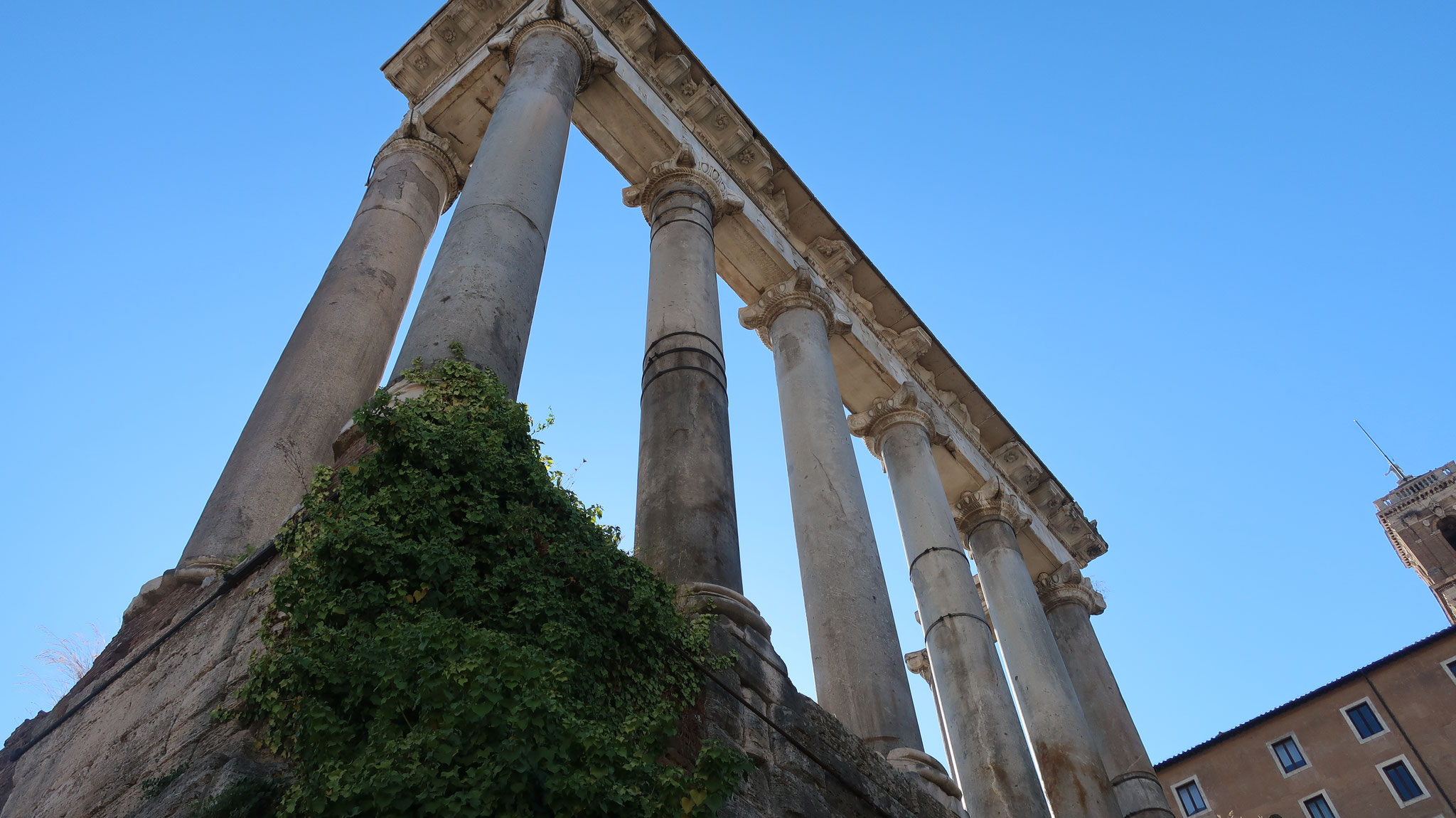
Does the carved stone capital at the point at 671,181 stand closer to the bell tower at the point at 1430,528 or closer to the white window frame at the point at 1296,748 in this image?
the white window frame at the point at 1296,748

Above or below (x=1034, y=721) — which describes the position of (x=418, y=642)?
below

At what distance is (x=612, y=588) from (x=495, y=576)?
1.14m

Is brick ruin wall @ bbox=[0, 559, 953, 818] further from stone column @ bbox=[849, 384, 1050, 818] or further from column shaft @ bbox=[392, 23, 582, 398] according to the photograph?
stone column @ bbox=[849, 384, 1050, 818]

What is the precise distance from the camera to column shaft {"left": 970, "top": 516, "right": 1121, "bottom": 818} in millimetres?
17469

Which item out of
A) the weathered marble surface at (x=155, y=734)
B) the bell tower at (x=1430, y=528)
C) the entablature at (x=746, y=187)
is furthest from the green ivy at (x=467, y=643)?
the bell tower at (x=1430, y=528)

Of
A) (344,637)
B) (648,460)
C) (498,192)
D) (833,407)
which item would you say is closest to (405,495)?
(344,637)

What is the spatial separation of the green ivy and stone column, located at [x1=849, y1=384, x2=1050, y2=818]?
9.37m

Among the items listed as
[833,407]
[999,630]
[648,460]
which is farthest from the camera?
[999,630]

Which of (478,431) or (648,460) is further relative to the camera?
(648,460)

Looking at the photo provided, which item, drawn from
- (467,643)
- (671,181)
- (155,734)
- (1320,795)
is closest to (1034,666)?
(671,181)

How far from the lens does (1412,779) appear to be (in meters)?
45.8

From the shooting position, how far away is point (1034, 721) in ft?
61.4

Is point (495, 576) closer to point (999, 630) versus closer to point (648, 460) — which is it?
point (648, 460)

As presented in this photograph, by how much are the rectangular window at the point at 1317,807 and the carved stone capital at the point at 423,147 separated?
4775 centimetres
